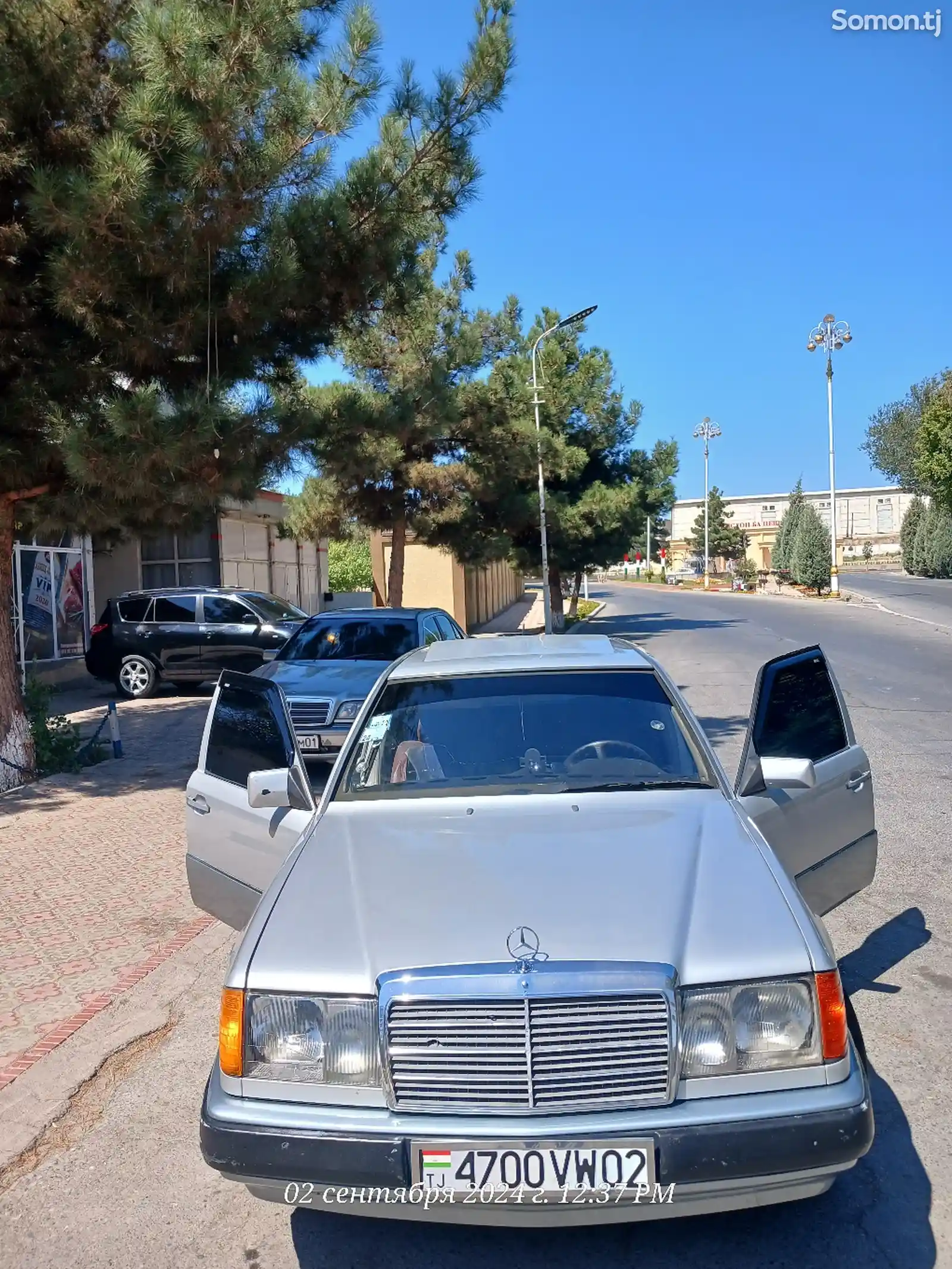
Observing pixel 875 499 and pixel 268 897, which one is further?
pixel 875 499

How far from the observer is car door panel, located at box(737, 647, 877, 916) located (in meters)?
4.25

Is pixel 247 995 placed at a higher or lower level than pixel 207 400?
lower

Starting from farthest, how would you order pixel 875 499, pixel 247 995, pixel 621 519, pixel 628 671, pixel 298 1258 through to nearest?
1. pixel 875 499
2. pixel 621 519
3. pixel 628 671
4. pixel 298 1258
5. pixel 247 995

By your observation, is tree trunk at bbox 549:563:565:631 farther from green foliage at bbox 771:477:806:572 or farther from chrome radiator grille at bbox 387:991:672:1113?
green foliage at bbox 771:477:806:572

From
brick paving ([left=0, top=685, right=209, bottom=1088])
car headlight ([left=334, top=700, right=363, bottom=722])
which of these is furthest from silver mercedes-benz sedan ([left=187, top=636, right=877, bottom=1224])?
car headlight ([left=334, top=700, right=363, bottom=722])

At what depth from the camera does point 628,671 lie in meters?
4.51

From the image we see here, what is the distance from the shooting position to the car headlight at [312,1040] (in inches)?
109

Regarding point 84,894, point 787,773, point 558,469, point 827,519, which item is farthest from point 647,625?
point 827,519

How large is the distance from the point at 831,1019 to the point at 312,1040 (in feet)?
4.36

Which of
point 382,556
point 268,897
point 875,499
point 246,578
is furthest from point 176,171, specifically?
point 875,499

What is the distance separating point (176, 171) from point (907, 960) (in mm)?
7490

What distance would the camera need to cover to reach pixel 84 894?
22.7 feet

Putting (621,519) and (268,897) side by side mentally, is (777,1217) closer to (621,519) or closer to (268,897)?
(268,897)

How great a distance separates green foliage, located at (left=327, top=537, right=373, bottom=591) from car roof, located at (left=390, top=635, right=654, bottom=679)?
43.5m
